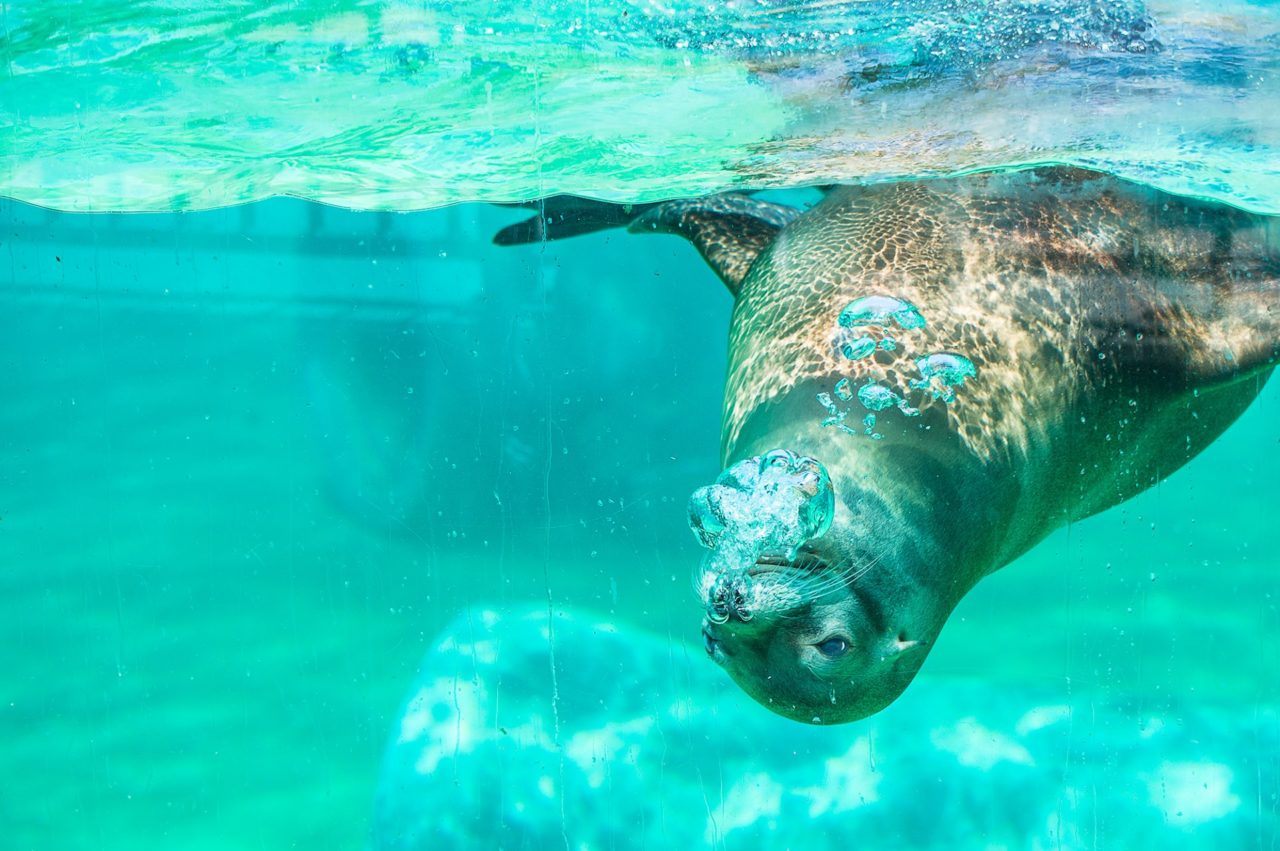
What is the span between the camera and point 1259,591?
671 inches

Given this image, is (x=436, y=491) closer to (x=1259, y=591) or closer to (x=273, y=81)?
(x=273, y=81)

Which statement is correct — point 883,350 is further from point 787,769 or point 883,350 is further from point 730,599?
point 787,769

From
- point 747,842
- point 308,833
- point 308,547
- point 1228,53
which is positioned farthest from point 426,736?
point 308,547

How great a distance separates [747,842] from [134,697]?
453 inches

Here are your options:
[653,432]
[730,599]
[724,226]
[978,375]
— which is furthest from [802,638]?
[653,432]

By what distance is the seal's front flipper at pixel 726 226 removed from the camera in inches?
259

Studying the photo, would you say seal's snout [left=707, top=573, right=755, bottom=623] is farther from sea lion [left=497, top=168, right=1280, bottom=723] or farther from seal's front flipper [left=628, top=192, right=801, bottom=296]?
seal's front flipper [left=628, top=192, right=801, bottom=296]

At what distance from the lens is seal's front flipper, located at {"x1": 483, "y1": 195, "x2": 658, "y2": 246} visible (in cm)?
946

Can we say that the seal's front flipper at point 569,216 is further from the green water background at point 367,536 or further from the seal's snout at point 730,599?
the seal's snout at point 730,599

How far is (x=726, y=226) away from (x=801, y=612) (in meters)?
4.71

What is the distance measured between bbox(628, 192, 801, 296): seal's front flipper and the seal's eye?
360 centimetres

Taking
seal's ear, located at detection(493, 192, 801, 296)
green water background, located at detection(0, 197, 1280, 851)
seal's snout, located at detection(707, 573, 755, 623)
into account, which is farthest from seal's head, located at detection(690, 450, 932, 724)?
green water background, located at detection(0, 197, 1280, 851)

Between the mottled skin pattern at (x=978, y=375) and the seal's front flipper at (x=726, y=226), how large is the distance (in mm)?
526

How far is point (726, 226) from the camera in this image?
7066 millimetres
